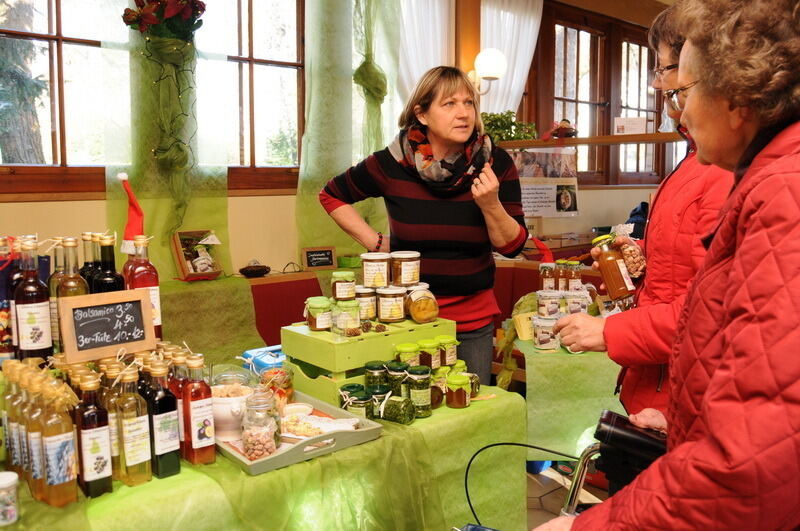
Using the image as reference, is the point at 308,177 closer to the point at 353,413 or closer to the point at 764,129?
the point at 353,413

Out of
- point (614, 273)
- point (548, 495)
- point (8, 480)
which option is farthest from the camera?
point (548, 495)

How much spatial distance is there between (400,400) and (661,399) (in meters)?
0.59

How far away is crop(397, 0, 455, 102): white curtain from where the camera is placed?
5.25 meters

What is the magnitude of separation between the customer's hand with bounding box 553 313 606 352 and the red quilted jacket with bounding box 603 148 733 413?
5cm

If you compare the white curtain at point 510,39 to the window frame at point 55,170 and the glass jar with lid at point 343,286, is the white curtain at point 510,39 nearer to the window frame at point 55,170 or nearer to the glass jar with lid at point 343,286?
the window frame at point 55,170

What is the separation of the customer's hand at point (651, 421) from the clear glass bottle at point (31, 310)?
120 centimetres

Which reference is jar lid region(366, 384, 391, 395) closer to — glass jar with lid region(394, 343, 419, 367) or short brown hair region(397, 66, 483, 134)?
glass jar with lid region(394, 343, 419, 367)

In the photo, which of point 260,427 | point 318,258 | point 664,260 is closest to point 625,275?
point 664,260

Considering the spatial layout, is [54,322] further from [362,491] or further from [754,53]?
[754,53]

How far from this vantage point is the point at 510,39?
6113 mm

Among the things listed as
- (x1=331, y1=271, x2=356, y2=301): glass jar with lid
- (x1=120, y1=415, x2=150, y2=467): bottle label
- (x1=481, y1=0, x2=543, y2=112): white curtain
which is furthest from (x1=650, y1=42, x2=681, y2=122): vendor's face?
(x1=481, y1=0, x2=543, y2=112): white curtain

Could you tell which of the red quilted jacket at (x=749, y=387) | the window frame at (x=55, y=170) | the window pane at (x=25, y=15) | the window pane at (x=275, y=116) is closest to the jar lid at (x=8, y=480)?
the red quilted jacket at (x=749, y=387)

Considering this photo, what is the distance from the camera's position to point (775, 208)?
28.8 inches

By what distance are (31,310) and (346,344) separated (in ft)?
2.36
